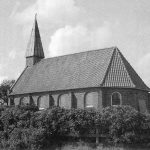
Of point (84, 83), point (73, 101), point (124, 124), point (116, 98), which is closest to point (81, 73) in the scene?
point (84, 83)

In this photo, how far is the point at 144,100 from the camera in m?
41.6

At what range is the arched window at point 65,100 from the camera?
4144cm

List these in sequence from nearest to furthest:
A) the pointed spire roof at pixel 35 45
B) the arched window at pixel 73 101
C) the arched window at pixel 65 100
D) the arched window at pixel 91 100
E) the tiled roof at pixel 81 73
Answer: the arched window at pixel 91 100 < the tiled roof at pixel 81 73 < the arched window at pixel 73 101 < the arched window at pixel 65 100 < the pointed spire roof at pixel 35 45

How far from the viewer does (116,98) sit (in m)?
39.0

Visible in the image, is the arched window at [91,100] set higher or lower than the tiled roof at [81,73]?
lower

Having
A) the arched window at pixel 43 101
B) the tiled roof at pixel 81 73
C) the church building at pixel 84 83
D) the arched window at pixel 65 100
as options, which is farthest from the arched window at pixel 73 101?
the arched window at pixel 43 101

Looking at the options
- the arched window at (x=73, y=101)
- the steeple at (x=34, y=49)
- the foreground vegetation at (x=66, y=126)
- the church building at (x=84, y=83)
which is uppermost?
the steeple at (x=34, y=49)

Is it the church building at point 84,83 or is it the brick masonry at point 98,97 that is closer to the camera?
the brick masonry at point 98,97

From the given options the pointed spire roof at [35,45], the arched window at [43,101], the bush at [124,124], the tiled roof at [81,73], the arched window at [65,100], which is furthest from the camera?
the pointed spire roof at [35,45]

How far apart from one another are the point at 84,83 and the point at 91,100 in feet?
8.53

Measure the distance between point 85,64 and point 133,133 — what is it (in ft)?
69.5

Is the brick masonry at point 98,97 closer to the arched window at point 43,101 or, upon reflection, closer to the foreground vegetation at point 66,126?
the arched window at point 43,101

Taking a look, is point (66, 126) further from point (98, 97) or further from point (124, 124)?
point (98, 97)

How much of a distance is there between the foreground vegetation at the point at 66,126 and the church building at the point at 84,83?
37.5 feet
